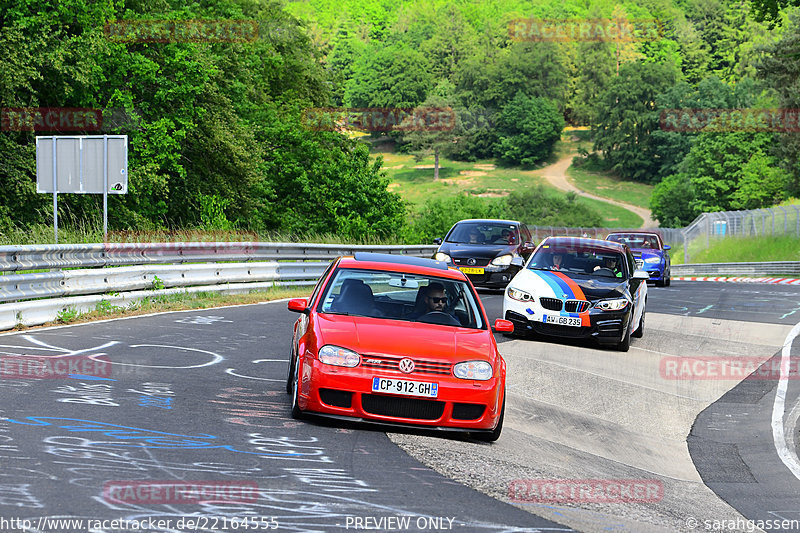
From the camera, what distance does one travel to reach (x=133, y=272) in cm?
1614

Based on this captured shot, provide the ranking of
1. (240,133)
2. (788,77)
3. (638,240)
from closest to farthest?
(638,240) → (240,133) → (788,77)

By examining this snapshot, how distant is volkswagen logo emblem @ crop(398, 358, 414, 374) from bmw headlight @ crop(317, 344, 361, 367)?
33cm

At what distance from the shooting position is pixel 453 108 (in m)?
162

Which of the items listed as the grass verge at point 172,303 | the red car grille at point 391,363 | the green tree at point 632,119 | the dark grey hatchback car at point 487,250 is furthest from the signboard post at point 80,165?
the green tree at point 632,119

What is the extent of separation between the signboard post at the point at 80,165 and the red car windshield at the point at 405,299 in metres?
10.7

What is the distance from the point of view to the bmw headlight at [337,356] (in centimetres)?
773

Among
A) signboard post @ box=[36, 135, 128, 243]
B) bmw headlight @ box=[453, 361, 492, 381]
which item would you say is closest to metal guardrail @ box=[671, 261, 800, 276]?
signboard post @ box=[36, 135, 128, 243]

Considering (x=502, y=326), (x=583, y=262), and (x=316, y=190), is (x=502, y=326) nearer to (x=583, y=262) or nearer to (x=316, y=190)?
(x=583, y=262)

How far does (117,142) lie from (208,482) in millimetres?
13962

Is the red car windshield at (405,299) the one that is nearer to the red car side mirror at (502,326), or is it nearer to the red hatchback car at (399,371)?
the red hatchback car at (399,371)

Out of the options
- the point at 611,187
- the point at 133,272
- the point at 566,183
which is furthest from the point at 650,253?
the point at 611,187

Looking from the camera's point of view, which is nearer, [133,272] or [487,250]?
[133,272]

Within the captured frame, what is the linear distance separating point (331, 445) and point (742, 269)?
138 ft

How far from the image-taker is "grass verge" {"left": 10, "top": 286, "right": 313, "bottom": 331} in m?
14.1
